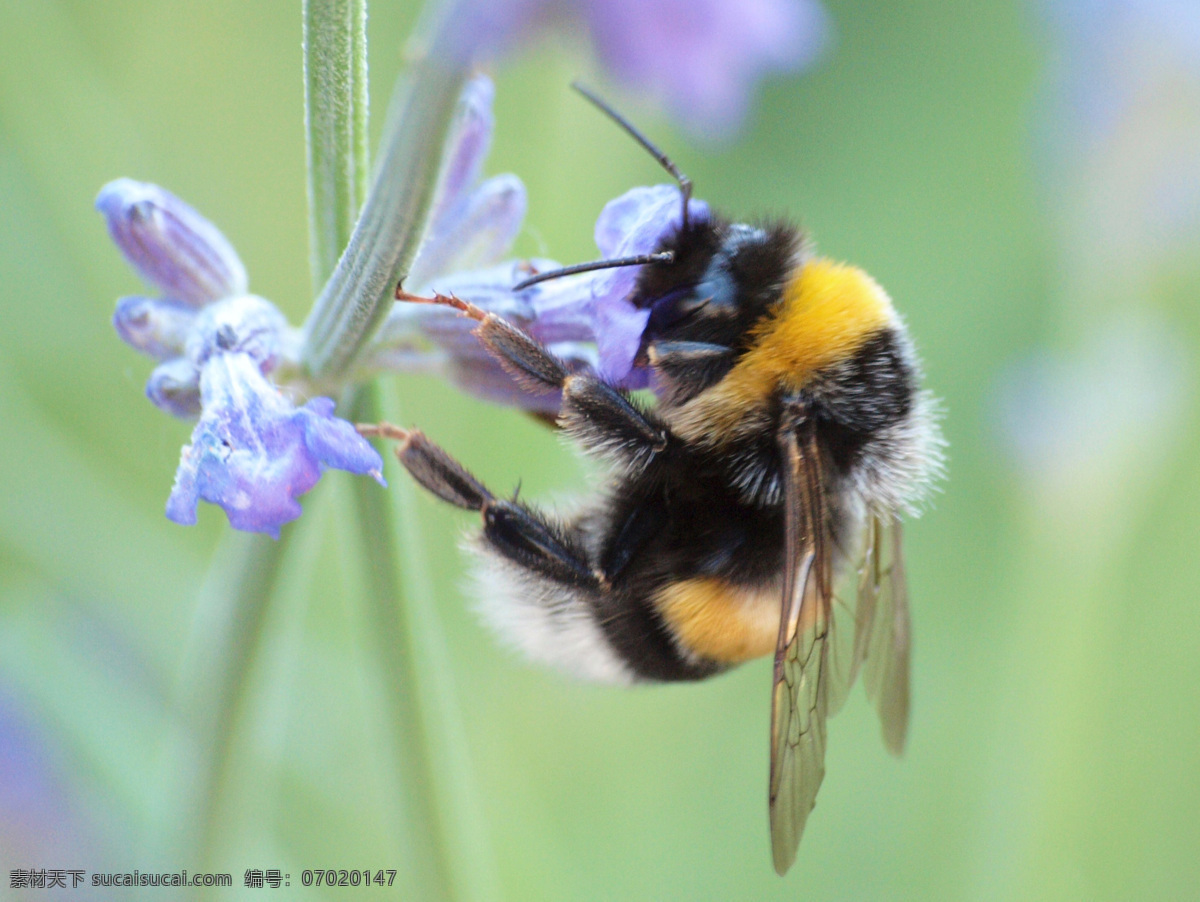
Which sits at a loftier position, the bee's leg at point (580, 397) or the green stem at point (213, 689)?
the bee's leg at point (580, 397)

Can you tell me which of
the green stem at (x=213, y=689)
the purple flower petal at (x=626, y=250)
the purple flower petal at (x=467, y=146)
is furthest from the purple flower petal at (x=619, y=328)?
the green stem at (x=213, y=689)

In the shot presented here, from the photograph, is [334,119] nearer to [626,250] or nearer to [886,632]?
[626,250]

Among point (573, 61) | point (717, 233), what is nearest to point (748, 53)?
point (573, 61)

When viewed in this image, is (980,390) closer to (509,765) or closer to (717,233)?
(509,765)

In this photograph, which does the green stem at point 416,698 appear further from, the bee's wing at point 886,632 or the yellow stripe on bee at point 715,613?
the bee's wing at point 886,632

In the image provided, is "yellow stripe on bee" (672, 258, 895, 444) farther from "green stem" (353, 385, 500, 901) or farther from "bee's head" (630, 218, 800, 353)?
"green stem" (353, 385, 500, 901)

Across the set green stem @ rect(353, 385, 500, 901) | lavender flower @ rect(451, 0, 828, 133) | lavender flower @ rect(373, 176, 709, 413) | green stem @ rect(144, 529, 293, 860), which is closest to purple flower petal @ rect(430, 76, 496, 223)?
lavender flower @ rect(373, 176, 709, 413)
